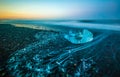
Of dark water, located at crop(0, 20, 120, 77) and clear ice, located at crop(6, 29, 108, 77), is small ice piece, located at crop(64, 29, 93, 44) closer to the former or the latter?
clear ice, located at crop(6, 29, 108, 77)

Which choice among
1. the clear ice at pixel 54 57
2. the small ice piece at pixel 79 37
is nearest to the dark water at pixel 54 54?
the clear ice at pixel 54 57

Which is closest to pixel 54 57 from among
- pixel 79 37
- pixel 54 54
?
pixel 54 54

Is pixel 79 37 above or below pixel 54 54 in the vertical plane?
above

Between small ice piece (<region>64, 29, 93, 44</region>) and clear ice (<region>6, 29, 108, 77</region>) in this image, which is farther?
small ice piece (<region>64, 29, 93, 44</region>)

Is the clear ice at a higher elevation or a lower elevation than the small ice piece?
lower

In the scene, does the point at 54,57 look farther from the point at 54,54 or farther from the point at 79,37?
the point at 79,37

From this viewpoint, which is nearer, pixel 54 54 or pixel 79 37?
pixel 54 54

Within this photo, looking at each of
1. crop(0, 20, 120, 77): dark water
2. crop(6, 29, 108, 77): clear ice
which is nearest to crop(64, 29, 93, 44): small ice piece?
crop(6, 29, 108, 77): clear ice
